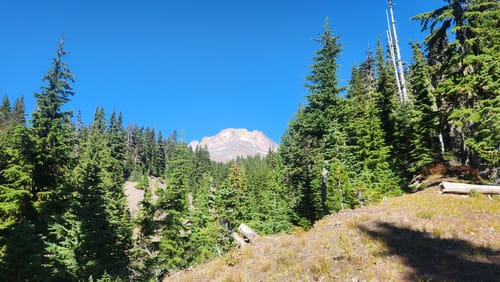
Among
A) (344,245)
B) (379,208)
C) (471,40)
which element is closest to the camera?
(344,245)

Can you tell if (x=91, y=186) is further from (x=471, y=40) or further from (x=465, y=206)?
(x=471, y=40)

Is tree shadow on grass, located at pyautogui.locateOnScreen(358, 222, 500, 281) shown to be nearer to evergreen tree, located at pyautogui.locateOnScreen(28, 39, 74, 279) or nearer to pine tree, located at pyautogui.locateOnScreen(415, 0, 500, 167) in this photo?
pine tree, located at pyautogui.locateOnScreen(415, 0, 500, 167)

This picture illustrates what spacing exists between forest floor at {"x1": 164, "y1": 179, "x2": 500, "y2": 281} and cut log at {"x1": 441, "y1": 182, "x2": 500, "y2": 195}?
52 cm

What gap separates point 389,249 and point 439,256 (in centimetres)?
154

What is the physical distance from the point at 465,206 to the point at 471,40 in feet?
36.1

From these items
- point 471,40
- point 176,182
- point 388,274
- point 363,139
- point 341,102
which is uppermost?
point 471,40

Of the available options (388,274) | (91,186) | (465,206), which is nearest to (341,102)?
(465,206)

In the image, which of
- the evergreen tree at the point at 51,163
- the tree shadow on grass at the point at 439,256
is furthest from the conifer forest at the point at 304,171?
the tree shadow on grass at the point at 439,256

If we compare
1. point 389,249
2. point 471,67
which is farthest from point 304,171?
point 389,249

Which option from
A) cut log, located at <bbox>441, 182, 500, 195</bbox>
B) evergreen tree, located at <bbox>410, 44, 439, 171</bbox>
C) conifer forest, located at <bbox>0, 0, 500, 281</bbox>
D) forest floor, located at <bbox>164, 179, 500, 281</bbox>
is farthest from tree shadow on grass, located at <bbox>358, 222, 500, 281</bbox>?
evergreen tree, located at <bbox>410, 44, 439, 171</bbox>

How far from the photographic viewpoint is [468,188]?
53.0 feet

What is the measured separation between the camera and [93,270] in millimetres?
21125

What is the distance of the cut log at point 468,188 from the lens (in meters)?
15.4

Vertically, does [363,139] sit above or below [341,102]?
below
